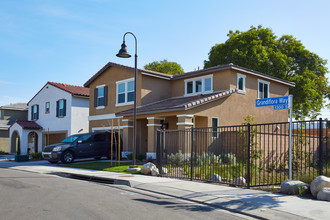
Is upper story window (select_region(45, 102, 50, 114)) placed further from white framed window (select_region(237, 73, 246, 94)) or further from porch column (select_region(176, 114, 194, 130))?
white framed window (select_region(237, 73, 246, 94))

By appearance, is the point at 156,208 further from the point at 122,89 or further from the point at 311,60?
the point at 311,60

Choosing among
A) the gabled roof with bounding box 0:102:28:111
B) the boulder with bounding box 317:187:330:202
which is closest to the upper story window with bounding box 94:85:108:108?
the gabled roof with bounding box 0:102:28:111

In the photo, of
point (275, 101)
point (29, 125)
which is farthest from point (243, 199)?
point (29, 125)

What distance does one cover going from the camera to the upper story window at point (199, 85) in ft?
72.8

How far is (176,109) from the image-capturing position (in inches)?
723

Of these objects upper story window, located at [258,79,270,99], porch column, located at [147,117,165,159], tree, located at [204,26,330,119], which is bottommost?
porch column, located at [147,117,165,159]

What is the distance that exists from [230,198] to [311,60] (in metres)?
29.5

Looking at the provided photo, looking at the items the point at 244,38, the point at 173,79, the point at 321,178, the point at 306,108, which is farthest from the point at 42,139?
the point at 321,178

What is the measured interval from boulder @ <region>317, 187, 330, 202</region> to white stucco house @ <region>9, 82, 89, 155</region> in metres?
23.5

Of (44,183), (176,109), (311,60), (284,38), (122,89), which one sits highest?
(284,38)

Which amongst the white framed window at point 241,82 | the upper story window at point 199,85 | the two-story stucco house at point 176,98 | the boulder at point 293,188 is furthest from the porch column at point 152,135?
the boulder at point 293,188

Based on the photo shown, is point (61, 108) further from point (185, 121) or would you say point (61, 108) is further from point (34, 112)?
point (185, 121)

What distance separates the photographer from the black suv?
64.1 feet

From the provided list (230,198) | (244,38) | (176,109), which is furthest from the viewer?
(244,38)
